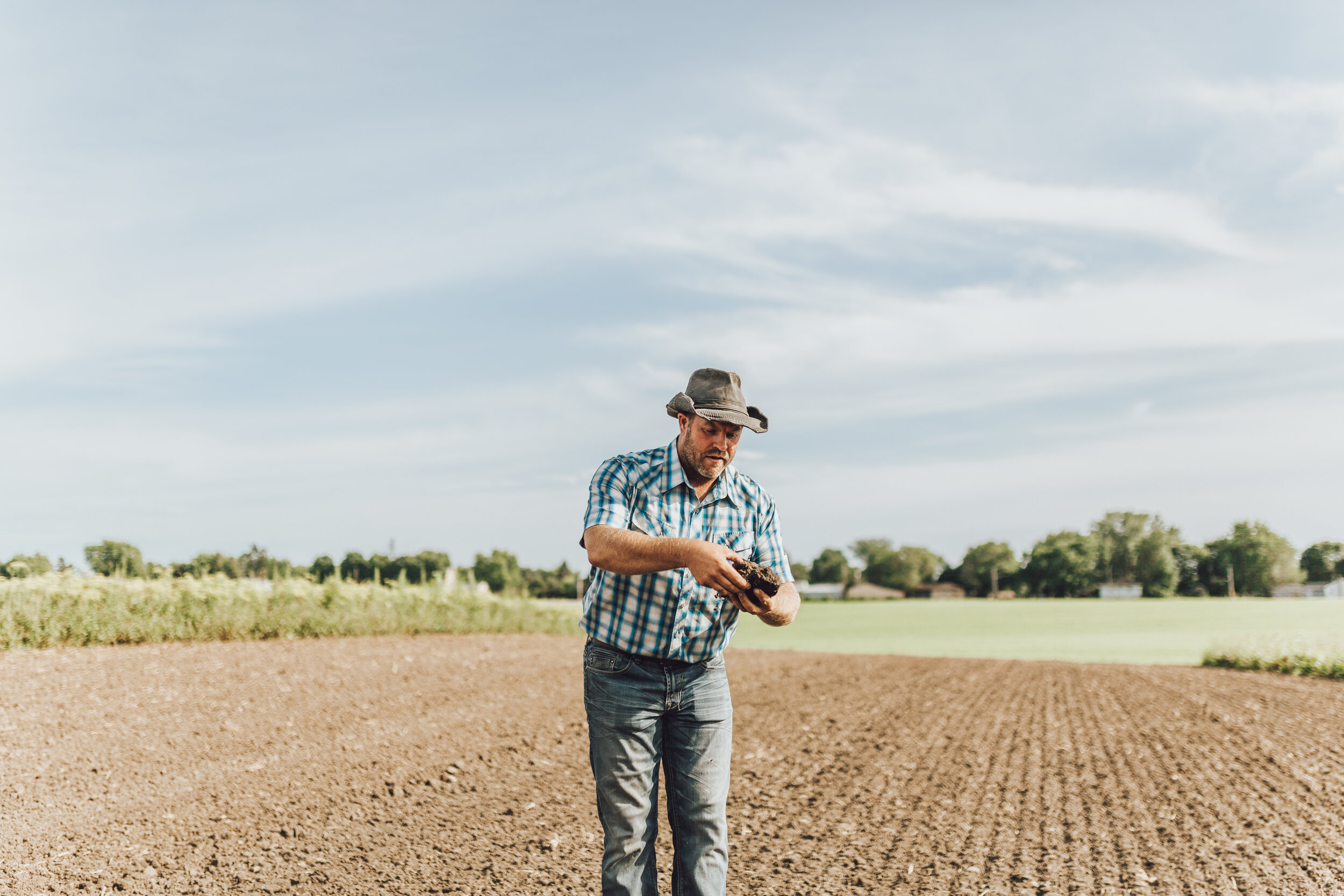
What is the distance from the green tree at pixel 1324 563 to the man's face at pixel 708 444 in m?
108

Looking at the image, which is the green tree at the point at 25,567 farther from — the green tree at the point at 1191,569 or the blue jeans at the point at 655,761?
the green tree at the point at 1191,569

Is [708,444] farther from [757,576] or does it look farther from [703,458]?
[757,576]

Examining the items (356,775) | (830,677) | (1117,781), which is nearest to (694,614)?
(356,775)

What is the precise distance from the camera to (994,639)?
30234 mm

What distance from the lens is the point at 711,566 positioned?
8.79 ft

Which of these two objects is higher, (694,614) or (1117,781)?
(694,614)

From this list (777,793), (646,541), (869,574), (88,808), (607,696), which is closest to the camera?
(646,541)

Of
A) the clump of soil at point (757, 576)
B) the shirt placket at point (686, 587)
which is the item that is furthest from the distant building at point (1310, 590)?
the clump of soil at point (757, 576)

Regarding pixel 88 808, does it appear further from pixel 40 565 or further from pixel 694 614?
pixel 40 565

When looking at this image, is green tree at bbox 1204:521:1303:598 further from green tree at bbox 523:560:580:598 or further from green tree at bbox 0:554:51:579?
green tree at bbox 0:554:51:579

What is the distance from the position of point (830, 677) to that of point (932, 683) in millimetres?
1606

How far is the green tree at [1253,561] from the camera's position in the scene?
273 ft

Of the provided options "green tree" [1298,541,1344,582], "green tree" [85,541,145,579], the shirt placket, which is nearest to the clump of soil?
the shirt placket

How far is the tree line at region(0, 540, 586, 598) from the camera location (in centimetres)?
1470
